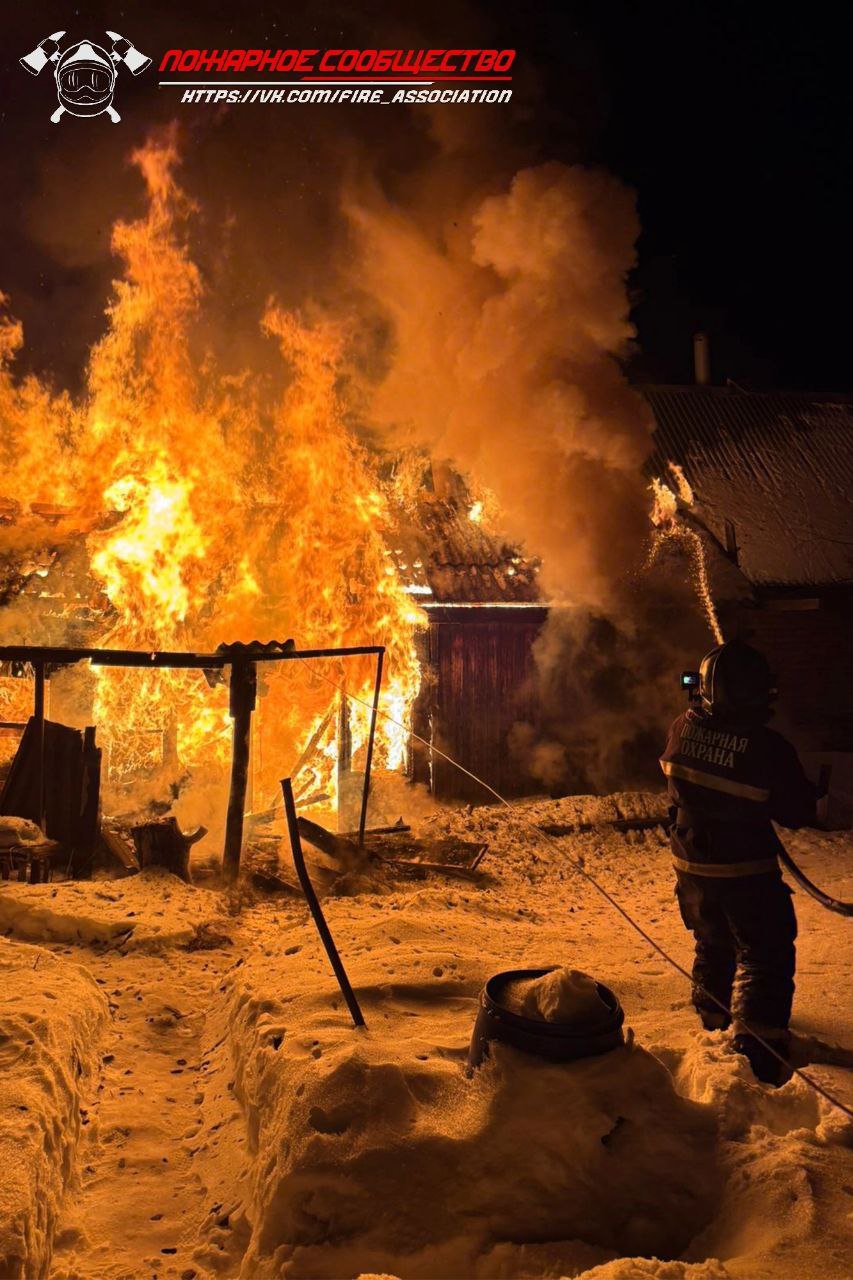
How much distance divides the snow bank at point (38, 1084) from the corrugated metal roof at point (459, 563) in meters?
9.18

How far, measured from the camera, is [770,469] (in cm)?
1977

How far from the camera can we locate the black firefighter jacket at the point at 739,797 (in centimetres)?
488

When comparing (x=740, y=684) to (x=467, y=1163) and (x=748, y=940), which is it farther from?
(x=467, y=1163)

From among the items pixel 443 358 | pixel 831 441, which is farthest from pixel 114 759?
pixel 831 441

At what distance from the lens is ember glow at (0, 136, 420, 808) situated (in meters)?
12.9

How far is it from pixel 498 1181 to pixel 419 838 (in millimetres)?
7784

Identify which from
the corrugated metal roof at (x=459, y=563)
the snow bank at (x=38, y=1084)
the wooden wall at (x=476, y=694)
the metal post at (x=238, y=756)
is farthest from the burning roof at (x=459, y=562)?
the snow bank at (x=38, y=1084)

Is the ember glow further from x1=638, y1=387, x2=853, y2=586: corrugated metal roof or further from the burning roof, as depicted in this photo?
x1=638, y1=387, x2=853, y2=586: corrugated metal roof

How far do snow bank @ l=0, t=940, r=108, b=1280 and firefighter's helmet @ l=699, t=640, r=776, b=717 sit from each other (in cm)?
452

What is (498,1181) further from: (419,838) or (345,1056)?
(419,838)

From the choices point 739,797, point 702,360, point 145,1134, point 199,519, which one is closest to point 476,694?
point 199,519

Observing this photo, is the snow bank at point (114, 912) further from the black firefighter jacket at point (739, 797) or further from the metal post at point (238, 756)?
the black firefighter jacket at point (739, 797)

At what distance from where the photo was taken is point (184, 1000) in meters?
6.27

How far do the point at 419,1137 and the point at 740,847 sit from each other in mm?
2616
